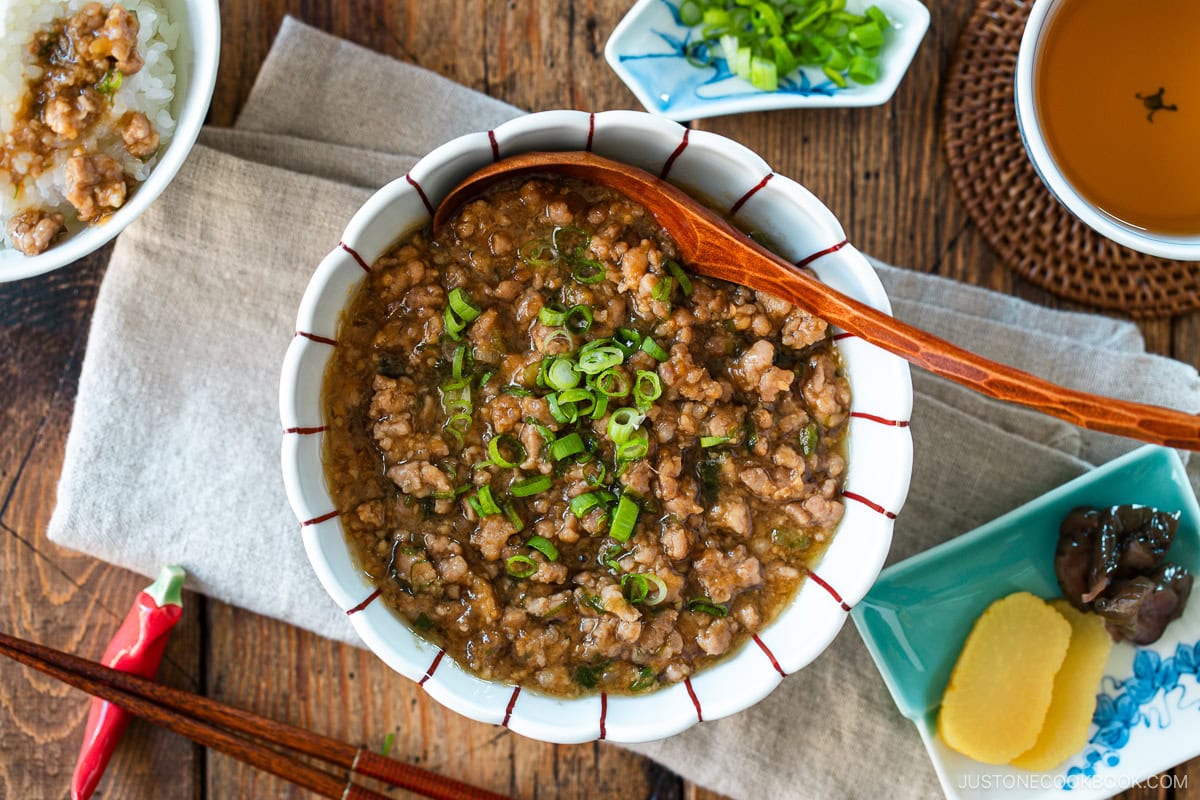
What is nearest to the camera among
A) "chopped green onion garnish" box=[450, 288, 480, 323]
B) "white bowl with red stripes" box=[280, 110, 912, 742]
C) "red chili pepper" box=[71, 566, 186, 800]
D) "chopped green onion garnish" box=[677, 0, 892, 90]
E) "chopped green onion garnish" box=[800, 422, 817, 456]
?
"white bowl with red stripes" box=[280, 110, 912, 742]

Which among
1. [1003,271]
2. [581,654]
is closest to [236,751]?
[581,654]

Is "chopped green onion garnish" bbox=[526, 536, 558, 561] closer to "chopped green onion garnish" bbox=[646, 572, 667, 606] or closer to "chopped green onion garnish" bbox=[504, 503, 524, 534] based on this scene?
"chopped green onion garnish" bbox=[504, 503, 524, 534]

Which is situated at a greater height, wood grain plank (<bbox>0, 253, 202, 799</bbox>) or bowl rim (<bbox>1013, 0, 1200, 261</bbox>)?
bowl rim (<bbox>1013, 0, 1200, 261</bbox>)

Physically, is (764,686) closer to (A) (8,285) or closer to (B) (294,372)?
(B) (294,372)

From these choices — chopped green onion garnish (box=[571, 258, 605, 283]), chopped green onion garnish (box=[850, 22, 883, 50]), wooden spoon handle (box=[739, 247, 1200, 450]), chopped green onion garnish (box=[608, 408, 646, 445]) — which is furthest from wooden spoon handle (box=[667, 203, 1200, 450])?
chopped green onion garnish (box=[850, 22, 883, 50])

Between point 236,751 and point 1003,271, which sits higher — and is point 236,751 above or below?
below

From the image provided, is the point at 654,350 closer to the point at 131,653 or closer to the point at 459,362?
the point at 459,362
